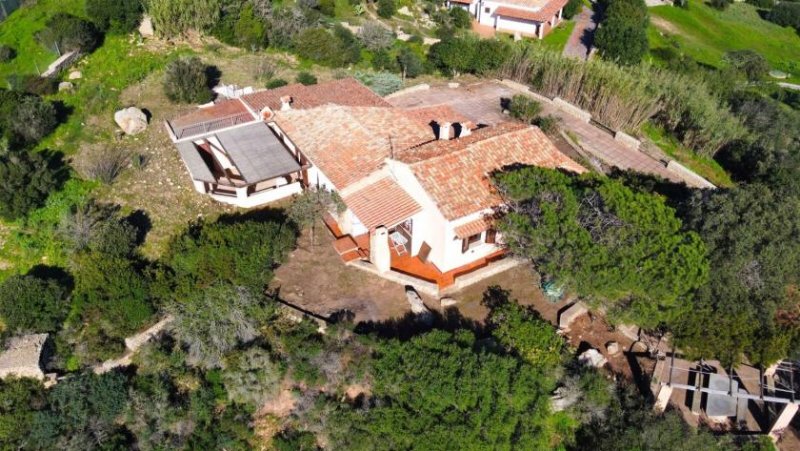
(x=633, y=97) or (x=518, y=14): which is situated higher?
(x=633, y=97)

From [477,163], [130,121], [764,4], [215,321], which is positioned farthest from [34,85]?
[764,4]

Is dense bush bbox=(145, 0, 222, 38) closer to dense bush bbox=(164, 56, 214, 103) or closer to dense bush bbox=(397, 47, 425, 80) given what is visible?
dense bush bbox=(164, 56, 214, 103)

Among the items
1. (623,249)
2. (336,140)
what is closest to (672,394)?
(623,249)

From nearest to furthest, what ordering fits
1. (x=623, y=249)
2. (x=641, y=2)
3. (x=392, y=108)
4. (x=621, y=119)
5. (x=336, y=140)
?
1. (x=623, y=249)
2. (x=336, y=140)
3. (x=392, y=108)
4. (x=621, y=119)
5. (x=641, y=2)

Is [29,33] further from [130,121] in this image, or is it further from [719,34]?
[719,34]

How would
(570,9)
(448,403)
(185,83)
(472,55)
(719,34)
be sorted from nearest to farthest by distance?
(448,403)
(185,83)
(472,55)
(570,9)
(719,34)

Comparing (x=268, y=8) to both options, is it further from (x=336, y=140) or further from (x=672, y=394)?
(x=672, y=394)
